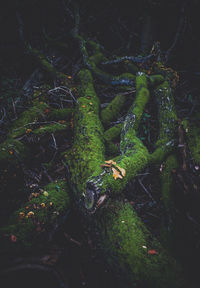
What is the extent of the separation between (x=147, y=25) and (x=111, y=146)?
516cm

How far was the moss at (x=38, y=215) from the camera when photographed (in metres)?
1.78

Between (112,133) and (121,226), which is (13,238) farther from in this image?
(112,133)

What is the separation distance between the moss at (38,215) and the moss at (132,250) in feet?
1.79

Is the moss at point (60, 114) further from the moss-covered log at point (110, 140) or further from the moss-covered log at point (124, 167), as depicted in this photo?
the moss-covered log at point (124, 167)

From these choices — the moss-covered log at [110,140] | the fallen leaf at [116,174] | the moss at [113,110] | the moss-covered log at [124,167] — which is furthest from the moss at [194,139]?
the moss at [113,110]

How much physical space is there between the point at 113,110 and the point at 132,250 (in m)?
2.88

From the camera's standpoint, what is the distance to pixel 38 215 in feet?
6.49

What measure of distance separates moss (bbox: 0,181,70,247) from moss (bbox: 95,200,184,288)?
1.79ft

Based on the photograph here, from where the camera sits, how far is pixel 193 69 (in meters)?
5.70

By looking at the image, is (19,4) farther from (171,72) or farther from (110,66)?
(171,72)

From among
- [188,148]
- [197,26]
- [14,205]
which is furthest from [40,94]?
[197,26]

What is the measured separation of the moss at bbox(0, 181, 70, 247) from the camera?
1.78 m

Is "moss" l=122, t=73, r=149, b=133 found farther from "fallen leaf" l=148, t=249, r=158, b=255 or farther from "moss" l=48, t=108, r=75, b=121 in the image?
"fallen leaf" l=148, t=249, r=158, b=255

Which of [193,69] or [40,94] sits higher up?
[193,69]
